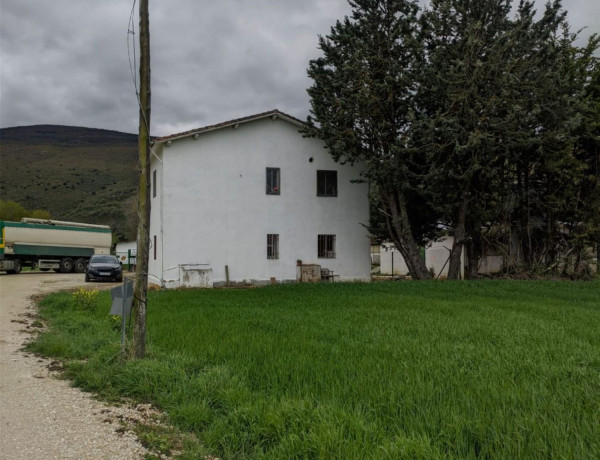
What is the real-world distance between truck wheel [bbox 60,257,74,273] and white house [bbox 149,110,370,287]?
16.3 metres

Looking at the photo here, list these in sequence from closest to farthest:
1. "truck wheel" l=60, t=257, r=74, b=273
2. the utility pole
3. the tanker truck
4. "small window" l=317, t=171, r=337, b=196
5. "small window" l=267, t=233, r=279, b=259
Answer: the utility pole
"small window" l=267, t=233, r=279, b=259
"small window" l=317, t=171, r=337, b=196
the tanker truck
"truck wheel" l=60, t=257, r=74, b=273

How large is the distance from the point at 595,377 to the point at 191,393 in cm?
439

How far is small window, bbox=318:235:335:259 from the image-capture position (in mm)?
22844

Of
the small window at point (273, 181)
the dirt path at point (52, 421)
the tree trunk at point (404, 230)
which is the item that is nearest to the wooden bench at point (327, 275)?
the tree trunk at point (404, 230)

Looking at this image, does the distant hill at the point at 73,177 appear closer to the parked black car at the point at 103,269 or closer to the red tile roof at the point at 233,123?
the parked black car at the point at 103,269

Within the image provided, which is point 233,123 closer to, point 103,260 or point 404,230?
point 404,230

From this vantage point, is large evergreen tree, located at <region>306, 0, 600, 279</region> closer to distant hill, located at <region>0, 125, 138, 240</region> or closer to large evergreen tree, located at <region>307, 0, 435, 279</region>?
large evergreen tree, located at <region>307, 0, 435, 279</region>

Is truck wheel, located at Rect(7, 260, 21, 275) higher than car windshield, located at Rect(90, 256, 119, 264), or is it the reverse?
car windshield, located at Rect(90, 256, 119, 264)

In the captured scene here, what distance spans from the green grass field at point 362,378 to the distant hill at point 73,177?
54.5 m

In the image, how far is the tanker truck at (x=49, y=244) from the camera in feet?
105

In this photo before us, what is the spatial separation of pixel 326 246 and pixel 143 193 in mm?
16350

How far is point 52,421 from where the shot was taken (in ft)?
15.3

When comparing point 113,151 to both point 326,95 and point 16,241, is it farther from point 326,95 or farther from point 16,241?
point 326,95

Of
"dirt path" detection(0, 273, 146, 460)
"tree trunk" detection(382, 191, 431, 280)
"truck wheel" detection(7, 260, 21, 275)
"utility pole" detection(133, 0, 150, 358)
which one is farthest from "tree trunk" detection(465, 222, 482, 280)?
"truck wheel" detection(7, 260, 21, 275)
